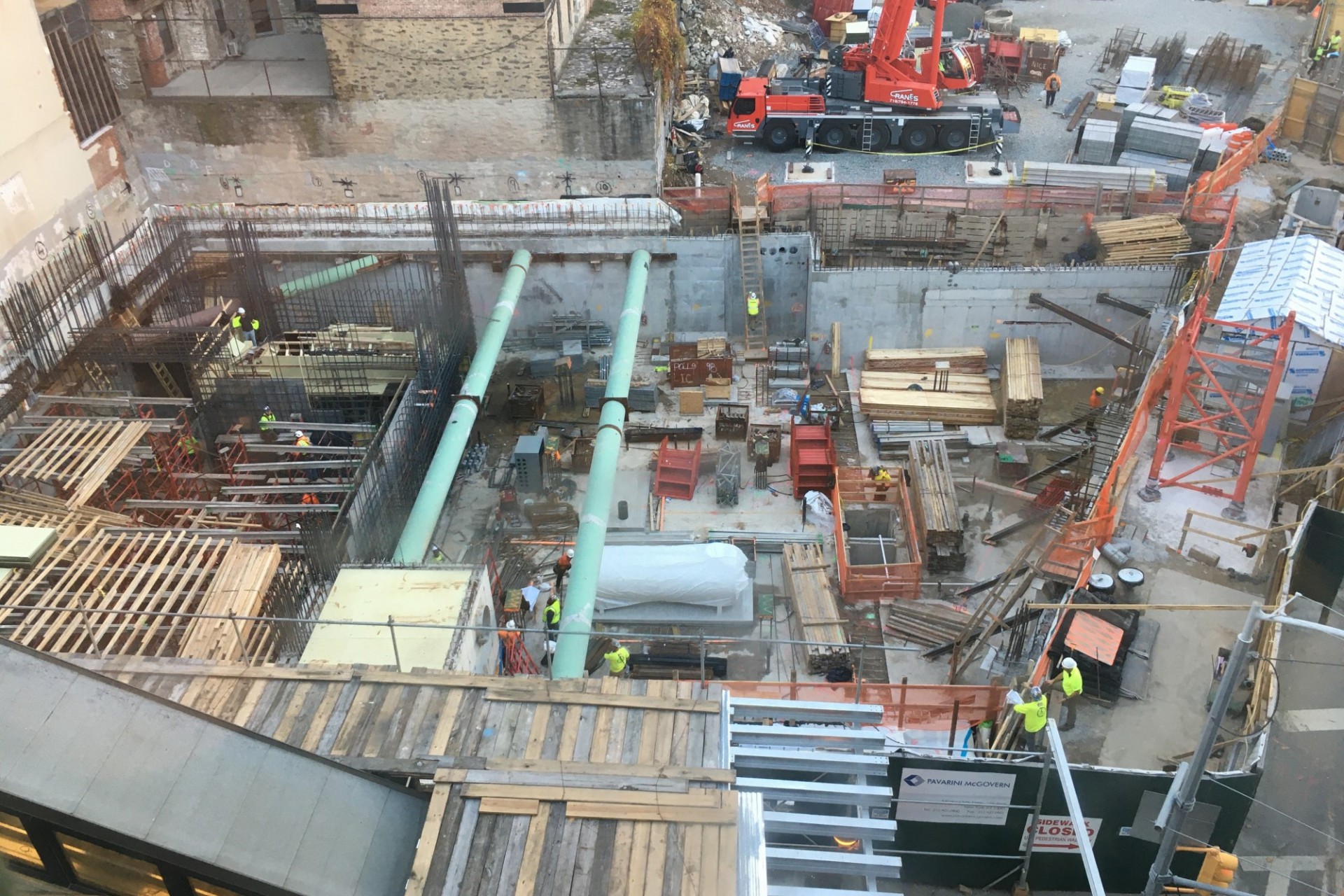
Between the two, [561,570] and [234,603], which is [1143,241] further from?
[234,603]

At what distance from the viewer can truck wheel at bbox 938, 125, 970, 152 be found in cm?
3650

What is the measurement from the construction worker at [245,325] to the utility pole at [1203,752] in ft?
75.5

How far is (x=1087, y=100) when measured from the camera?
3934 cm

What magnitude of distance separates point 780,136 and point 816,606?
21246 millimetres

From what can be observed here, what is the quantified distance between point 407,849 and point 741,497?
1603 cm

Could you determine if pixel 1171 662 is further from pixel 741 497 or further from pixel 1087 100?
pixel 1087 100

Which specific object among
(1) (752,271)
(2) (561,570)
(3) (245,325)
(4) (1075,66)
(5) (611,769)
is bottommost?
(2) (561,570)

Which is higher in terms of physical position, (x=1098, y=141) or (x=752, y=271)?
(x=1098, y=141)

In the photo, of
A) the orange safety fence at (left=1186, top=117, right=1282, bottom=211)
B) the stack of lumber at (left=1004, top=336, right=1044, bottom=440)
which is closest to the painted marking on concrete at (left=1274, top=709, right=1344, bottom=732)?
the stack of lumber at (left=1004, top=336, right=1044, bottom=440)

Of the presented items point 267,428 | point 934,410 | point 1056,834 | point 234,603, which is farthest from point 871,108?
point 234,603

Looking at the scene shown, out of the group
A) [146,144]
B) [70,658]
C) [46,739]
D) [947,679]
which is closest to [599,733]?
[46,739]

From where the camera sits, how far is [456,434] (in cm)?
2198

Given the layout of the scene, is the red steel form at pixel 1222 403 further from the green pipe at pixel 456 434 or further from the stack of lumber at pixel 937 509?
the green pipe at pixel 456 434

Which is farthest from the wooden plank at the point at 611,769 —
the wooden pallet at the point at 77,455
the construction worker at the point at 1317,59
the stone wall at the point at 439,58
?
the construction worker at the point at 1317,59
